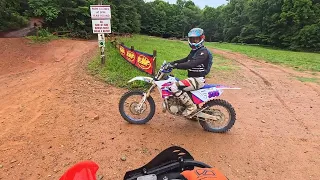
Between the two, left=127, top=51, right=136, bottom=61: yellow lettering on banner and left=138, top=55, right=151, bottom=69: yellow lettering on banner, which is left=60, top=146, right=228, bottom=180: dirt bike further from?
left=127, top=51, right=136, bottom=61: yellow lettering on banner

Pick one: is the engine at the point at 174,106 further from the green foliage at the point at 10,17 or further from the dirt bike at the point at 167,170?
the green foliage at the point at 10,17

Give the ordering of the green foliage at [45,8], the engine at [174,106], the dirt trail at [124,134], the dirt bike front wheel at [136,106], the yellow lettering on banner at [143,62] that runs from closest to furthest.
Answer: the dirt trail at [124,134] < the engine at [174,106] < the dirt bike front wheel at [136,106] < the yellow lettering on banner at [143,62] < the green foliage at [45,8]

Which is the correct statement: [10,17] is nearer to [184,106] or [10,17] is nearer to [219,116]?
[184,106]

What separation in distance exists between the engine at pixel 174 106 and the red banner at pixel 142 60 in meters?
3.57

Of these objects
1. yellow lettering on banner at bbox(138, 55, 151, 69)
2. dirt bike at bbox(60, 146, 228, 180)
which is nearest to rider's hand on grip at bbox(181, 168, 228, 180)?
dirt bike at bbox(60, 146, 228, 180)

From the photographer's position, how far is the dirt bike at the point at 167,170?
5.91ft

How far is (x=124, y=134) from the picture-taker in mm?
4781

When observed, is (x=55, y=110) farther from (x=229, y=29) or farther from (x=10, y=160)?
(x=229, y=29)

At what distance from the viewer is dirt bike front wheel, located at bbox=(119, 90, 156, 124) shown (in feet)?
16.8

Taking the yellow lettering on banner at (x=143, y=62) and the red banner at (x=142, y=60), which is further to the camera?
the yellow lettering on banner at (x=143, y=62)

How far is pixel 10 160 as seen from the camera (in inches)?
152

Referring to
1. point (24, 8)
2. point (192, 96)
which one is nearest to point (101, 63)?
point (192, 96)

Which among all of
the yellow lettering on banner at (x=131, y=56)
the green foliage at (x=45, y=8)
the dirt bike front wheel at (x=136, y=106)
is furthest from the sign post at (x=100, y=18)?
the green foliage at (x=45, y=8)

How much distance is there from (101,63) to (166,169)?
826 centimetres
